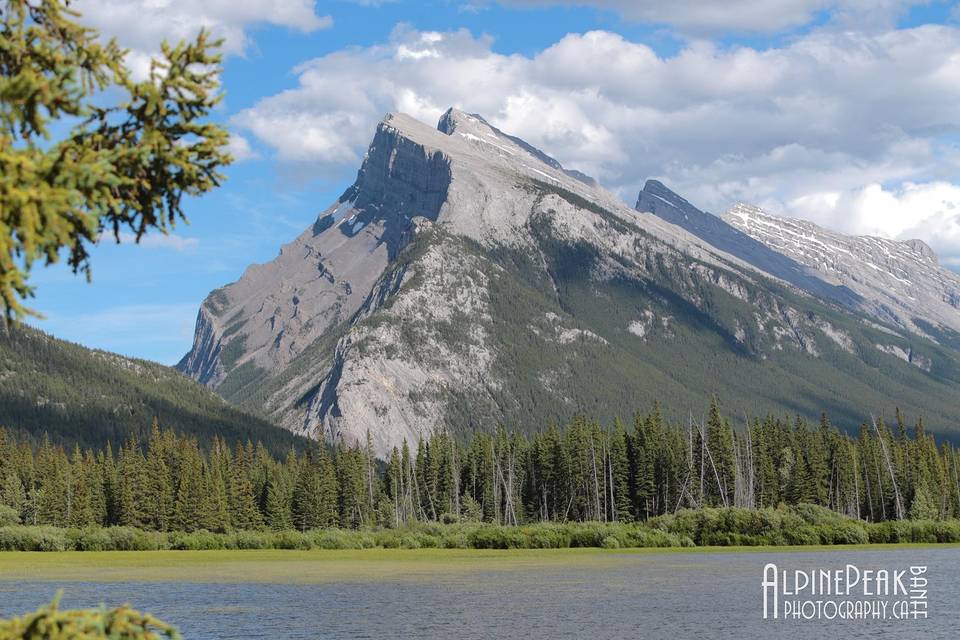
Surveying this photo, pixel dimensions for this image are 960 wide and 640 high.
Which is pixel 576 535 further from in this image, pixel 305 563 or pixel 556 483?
pixel 556 483

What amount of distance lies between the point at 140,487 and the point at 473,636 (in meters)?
127

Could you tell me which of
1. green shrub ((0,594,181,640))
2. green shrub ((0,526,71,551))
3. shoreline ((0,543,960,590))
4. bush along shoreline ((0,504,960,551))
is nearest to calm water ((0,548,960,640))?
shoreline ((0,543,960,590))

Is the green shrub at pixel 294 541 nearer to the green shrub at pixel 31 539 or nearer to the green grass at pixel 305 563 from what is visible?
the green grass at pixel 305 563

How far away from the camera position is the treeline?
165 meters

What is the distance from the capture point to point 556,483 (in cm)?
18088

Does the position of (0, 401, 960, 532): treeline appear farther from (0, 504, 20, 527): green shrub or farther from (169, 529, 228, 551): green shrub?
(169, 529, 228, 551): green shrub

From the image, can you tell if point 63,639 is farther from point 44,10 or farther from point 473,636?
point 473,636

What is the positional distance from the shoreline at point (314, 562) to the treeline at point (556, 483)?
25921 millimetres

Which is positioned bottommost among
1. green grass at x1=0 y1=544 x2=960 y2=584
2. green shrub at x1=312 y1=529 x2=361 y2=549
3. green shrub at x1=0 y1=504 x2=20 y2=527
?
green grass at x1=0 y1=544 x2=960 y2=584

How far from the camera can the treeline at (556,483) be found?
165 meters

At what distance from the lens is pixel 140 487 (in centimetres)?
16738

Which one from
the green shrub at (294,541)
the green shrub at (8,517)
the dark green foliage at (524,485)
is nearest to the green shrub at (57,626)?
the dark green foliage at (524,485)

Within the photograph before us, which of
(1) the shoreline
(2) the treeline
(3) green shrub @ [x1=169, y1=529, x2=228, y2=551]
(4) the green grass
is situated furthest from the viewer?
(2) the treeline

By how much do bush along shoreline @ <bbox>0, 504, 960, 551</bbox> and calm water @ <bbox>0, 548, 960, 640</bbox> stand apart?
35668 millimetres
